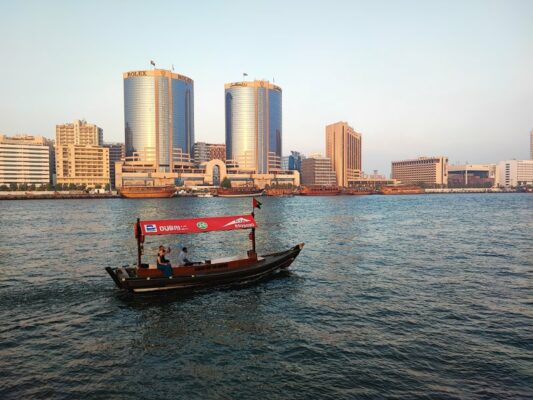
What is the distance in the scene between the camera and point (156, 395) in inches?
477

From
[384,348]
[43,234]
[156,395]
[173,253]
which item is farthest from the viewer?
[43,234]

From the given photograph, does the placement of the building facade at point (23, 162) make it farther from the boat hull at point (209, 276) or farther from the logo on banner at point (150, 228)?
the boat hull at point (209, 276)

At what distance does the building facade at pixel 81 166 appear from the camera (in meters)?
185

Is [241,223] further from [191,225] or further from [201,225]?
[191,225]

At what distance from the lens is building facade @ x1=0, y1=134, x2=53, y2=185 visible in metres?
176

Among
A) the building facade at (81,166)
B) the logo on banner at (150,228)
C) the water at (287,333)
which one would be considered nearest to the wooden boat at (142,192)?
the building facade at (81,166)

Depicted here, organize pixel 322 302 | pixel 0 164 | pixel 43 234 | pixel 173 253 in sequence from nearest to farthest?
pixel 322 302
pixel 173 253
pixel 43 234
pixel 0 164

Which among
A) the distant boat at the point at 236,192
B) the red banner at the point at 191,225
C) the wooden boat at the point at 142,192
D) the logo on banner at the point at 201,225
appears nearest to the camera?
the red banner at the point at 191,225

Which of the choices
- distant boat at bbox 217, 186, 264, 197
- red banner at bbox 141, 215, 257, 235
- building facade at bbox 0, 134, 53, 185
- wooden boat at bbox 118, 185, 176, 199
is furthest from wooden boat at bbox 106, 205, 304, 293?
building facade at bbox 0, 134, 53, 185

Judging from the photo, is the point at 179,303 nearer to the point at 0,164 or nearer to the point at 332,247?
the point at 332,247

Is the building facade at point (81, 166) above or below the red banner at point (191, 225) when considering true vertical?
above

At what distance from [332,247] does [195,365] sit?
27.2m

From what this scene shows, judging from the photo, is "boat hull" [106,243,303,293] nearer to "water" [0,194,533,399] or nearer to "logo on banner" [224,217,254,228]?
"water" [0,194,533,399]

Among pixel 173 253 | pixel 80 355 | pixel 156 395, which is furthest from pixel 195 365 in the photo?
pixel 173 253
